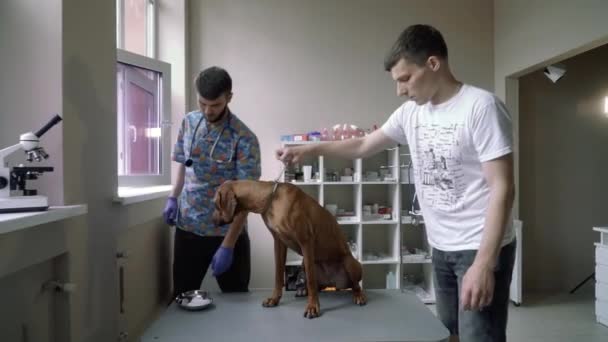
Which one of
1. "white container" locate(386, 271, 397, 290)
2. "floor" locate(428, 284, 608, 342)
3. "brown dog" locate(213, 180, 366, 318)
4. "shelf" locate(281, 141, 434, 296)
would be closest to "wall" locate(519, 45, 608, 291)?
"floor" locate(428, 284, 608, 342)

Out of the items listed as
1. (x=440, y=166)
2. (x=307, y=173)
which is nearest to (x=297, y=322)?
(x=440, y=166)

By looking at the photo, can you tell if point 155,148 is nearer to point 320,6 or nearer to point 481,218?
point 320,6

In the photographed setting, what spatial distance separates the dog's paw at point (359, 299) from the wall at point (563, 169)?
298cm

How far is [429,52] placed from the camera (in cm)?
107

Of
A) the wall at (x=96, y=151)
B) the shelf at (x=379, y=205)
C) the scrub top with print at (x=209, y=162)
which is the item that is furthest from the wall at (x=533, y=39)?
the wall at (x=96, y=151)

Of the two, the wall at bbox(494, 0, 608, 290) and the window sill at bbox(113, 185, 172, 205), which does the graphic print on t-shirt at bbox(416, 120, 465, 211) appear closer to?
the window sill at bbox(113, 185, 172, 205)

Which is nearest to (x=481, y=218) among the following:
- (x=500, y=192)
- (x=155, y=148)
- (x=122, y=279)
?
(x=500, y=192)

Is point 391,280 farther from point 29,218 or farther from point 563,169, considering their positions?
point 29,218

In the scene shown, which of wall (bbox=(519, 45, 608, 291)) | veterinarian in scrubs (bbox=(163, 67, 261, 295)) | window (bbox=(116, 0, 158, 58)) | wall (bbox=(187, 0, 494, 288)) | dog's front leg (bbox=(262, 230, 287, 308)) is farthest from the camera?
wall (bbox=(519, 45, 608, 291))

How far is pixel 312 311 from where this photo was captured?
1239mm

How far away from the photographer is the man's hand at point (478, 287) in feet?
3.11

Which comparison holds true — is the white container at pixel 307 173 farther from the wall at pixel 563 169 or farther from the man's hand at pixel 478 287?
the man's hand at pixel 478 287

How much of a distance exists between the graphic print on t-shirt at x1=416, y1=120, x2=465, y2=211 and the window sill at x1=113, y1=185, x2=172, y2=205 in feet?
4.54

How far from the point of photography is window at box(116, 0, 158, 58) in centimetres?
256
